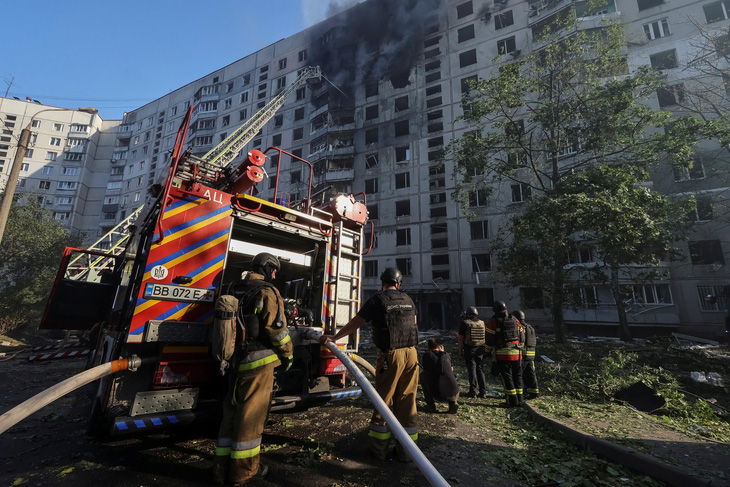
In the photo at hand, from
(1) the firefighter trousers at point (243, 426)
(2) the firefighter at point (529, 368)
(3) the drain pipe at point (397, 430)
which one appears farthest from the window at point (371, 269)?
(1) the firefighter trousers at point (243, 426)

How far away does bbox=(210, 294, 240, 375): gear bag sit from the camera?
288 cm

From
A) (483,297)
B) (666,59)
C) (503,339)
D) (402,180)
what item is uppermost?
(666,59)

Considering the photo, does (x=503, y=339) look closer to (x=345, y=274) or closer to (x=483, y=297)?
(x=345, y=274)

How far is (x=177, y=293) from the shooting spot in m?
3.31

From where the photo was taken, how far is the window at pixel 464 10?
31.5 m

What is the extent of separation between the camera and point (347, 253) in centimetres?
500

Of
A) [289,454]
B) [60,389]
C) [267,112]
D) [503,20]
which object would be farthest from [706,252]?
[267,112]

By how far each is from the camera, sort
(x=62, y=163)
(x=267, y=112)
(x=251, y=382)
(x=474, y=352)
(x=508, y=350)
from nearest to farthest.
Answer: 1. (x=251, y=382)
2. (x=508, y=350)
3. (x=474, y=352)
4. (x=267, y=112)
5. (x=62, y=163)

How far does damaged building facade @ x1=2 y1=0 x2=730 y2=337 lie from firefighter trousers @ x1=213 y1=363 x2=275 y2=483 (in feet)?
49.6

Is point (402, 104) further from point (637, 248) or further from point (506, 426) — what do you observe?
point (506, 426)

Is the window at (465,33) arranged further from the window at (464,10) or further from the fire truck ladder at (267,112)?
the fire truck ladder at (267,112)

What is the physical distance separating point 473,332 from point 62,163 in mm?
63128

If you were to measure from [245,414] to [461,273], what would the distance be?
2433 cm

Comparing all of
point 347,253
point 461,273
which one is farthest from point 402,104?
point 347,253
